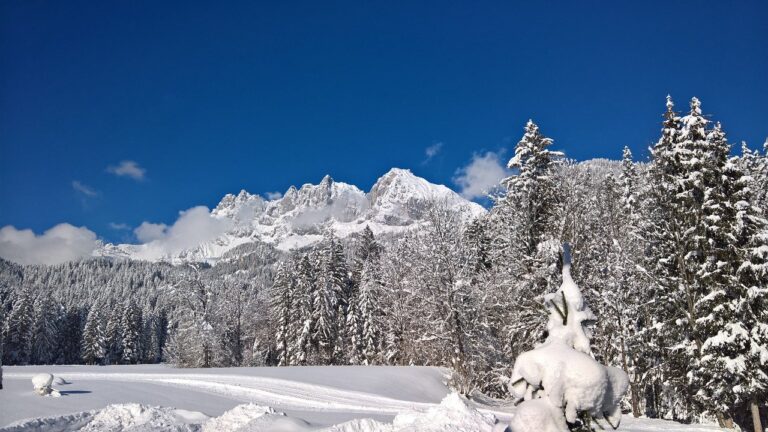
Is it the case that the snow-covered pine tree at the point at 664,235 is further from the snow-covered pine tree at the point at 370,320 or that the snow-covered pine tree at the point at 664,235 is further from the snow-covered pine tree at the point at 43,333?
the snow-covered pine tree at the point at 43,333

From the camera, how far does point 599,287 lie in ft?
81.2

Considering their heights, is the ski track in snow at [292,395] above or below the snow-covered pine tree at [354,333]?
below

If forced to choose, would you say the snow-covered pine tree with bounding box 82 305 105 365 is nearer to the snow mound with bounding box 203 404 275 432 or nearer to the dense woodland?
the dense woodland

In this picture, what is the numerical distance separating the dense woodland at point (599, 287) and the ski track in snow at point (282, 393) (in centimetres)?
538

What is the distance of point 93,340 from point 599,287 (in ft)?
243

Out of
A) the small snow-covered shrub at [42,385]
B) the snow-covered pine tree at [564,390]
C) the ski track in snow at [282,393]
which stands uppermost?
the snow-covered pine tree at [564,390]

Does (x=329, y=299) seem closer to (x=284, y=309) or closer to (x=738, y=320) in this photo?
(x=284, y=309)

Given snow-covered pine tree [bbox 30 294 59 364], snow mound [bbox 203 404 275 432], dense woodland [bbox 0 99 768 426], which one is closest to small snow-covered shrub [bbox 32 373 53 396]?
dense woodland [bbox 0 99 768 426]

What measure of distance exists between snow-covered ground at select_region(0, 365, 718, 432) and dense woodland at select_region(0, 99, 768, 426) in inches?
110

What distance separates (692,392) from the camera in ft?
71.8

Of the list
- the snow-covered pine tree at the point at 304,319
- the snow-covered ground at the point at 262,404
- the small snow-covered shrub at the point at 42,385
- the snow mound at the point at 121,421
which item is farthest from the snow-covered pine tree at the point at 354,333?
the snow mound at the point at 121,421

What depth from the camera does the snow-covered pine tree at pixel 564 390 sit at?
6328 millimetres

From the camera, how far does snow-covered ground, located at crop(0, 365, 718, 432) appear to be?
12.1 meters

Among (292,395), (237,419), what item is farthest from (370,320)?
(237,419)
